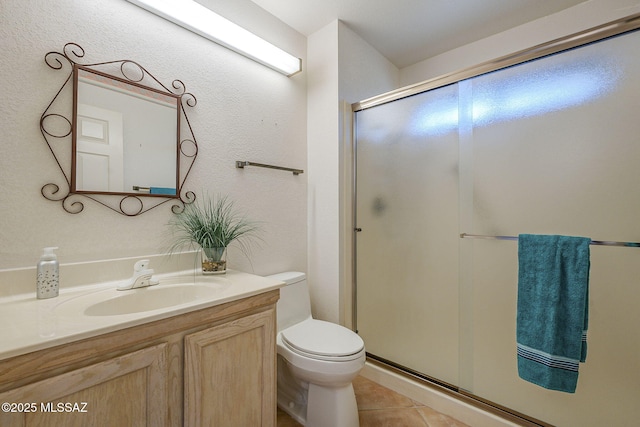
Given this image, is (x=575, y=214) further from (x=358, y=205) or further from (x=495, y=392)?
(x=358, y=205)

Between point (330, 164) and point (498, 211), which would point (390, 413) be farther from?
point (330, 164)

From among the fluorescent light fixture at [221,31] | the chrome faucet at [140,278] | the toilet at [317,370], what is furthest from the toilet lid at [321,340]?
the fluorescent light fixture at [221,31]

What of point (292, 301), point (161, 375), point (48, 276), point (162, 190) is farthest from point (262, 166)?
point (161, 375)

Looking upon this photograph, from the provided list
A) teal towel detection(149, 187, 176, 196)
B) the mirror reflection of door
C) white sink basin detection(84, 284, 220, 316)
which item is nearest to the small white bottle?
white sink basin detection(84, 284, 220, 316)

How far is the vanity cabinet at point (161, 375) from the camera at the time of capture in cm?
64

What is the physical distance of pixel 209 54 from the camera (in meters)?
1.50

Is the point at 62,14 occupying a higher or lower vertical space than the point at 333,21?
lower

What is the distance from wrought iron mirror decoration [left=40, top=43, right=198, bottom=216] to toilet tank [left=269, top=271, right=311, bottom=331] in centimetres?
72

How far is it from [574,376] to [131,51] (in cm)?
232

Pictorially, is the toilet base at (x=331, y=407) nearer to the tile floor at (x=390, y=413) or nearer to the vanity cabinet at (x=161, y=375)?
the tile floor at (x=390, y=413)

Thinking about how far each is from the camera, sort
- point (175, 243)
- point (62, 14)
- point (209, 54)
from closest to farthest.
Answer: point (62, 14), point (175, 243), point (209, 54)

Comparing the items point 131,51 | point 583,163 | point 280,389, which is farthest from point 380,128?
point 280,389

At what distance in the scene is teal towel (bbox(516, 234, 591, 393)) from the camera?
1124 millimetres

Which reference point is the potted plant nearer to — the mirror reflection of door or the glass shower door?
the mirror reflection of door
